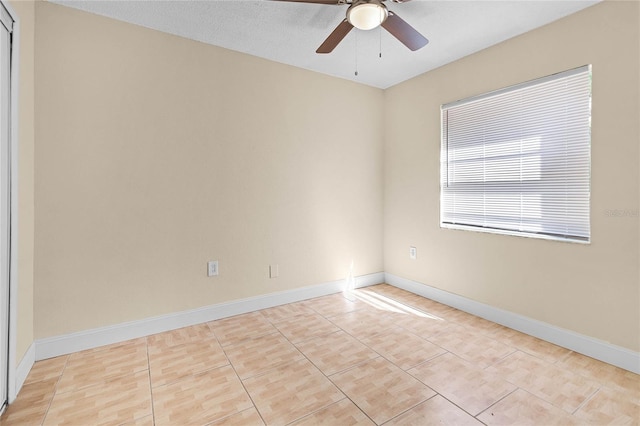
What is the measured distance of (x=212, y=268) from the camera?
2.85 meters

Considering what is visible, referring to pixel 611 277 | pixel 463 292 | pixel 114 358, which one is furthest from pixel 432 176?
pixel 114 358

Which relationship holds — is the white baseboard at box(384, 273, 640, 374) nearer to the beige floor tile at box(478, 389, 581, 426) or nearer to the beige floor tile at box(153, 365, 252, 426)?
the beige floor tile at box(478, 389, 581, 426)

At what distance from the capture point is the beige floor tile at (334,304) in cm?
308

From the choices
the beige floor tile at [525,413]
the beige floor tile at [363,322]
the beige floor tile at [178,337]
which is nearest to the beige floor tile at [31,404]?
the beige floor tile at [178,337]

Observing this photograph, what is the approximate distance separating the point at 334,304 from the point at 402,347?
1.03m

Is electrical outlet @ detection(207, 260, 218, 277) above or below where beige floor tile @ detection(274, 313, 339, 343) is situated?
above

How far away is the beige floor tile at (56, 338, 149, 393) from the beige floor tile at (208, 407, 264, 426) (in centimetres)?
84

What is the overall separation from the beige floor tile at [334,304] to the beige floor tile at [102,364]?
1.53 m

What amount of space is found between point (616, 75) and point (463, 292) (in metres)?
2.06

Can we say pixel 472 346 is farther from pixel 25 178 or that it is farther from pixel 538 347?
pixel 25 178

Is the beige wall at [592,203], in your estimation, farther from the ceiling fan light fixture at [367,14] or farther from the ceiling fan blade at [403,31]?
the ceiling fan light fixture at [367,14]

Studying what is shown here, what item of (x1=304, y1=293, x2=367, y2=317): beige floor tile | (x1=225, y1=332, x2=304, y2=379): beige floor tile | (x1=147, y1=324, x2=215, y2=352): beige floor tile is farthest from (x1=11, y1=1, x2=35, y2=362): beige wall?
(x1=304, y1=293, x2=367, y2=317): beige floor tile

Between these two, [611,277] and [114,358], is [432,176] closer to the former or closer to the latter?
[611,277]

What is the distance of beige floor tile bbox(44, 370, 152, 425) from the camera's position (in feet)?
5.30
